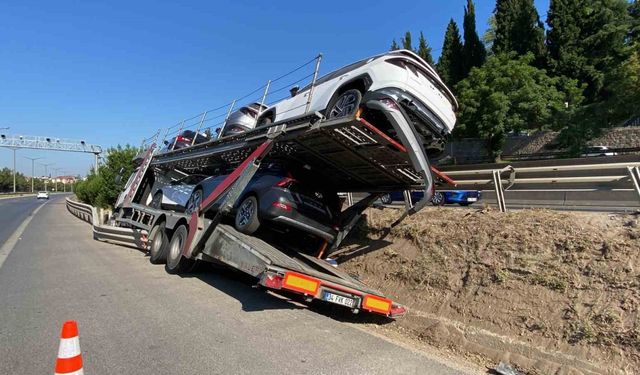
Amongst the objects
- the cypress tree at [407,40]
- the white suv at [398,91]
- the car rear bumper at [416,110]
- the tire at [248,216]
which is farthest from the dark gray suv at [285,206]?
the cypress tree at [407,40]

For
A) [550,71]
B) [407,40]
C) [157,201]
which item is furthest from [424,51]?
[157,201]

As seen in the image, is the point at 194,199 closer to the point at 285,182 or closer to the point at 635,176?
the point at 285,182

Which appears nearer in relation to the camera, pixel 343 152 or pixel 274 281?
pixel 274 281

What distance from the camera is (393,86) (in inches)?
241

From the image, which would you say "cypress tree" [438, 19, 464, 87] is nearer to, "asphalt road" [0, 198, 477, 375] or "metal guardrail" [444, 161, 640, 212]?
"metal guardrail" [444, 161, 640, 212]

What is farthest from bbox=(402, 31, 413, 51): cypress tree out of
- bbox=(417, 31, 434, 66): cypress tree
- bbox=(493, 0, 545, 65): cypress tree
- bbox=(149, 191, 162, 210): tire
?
bbox=(149, 191, 162, 210): tire

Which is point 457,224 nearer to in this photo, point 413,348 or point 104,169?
point 413,348

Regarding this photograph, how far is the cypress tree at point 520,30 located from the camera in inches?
1391

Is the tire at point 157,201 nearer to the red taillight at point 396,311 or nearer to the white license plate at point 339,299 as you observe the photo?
the white license plate at point 339,299

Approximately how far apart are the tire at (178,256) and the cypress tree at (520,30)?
3351 cm

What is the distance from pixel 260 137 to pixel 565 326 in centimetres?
502

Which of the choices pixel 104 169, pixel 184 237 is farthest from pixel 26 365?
pixel 104 169

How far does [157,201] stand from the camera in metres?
12.7

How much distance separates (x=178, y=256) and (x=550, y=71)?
3464cm
